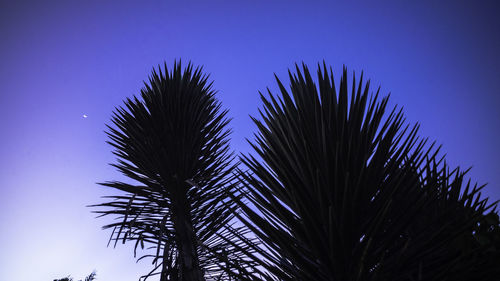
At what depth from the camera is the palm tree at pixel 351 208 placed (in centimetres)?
89

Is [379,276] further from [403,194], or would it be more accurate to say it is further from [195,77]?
[195,77]

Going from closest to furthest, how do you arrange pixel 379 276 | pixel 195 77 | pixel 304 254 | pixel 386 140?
pixel 379 276 → pixel 304 254 → pixel 386 140 → pixel 195 77

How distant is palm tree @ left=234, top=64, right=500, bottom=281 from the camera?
→ 89cm

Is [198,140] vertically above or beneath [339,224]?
above

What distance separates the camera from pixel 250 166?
1.35 m

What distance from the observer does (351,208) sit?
96 centimetres

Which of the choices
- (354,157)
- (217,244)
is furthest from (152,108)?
(354,157)

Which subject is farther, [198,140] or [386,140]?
[198,140]

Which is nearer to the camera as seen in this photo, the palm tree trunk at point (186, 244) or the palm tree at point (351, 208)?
the palm tree at point (351, 208)

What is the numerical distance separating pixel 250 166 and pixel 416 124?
1.01 meters

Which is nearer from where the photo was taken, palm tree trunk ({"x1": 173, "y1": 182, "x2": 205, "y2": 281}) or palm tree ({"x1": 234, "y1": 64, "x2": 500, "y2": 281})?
palm tree ({"x1": 234, "y1": 64, "x2": 500, "y2": 281})

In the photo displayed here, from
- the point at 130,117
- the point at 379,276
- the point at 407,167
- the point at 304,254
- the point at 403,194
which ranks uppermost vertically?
the point at 130,117

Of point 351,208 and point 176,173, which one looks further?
point 176,173

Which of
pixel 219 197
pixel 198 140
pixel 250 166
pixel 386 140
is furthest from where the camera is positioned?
pixel 198 140
